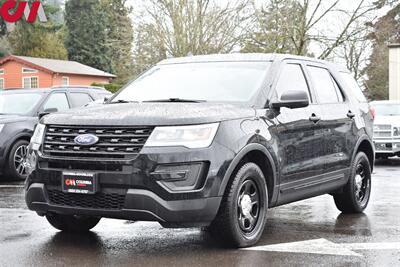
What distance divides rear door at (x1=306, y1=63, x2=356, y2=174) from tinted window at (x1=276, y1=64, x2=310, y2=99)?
20 cm

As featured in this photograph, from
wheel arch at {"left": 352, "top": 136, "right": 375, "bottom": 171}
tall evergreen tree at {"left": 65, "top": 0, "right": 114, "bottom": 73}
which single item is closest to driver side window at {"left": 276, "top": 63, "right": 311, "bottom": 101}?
wheel arch at {"left": 352, "top": 136, "right": 375, "bottom": 171}

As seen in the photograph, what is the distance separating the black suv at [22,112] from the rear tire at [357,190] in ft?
17.4

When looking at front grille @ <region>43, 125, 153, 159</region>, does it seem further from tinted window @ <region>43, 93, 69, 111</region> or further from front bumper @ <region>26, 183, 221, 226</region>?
tinted window @ <region>43, 93, 69, 111</region>

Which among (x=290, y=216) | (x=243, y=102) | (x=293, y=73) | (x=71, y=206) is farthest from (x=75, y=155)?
(x=290, y=216)

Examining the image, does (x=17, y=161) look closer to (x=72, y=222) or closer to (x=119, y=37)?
(x=72, y=222)

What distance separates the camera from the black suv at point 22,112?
1080cm

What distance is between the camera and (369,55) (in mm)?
51469

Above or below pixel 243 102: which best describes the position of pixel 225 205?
below

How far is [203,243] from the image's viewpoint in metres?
5.75

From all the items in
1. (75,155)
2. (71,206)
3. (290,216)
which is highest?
(75,155)

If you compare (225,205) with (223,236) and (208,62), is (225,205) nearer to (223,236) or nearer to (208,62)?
(223,236)

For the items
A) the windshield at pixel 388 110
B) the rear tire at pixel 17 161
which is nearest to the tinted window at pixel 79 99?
the rear tire at pixel 17 161

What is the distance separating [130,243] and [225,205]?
105 cm

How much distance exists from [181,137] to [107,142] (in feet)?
1.92
